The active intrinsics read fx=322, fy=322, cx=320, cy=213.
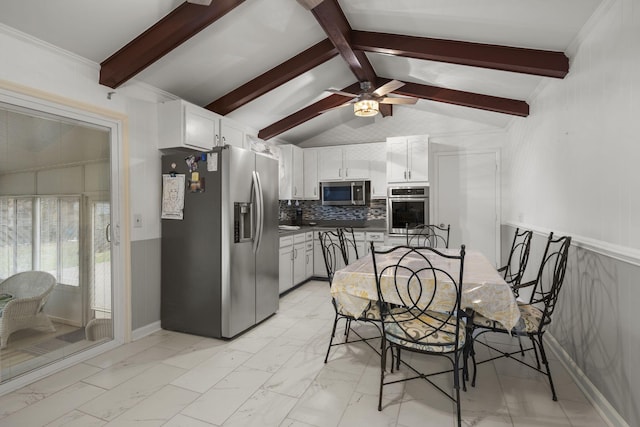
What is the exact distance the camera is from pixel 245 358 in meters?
2.62

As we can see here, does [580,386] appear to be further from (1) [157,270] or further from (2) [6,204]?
(2) [6,204]

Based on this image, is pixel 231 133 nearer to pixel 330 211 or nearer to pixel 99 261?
pixel 99 261

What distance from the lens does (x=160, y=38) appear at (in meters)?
2.42

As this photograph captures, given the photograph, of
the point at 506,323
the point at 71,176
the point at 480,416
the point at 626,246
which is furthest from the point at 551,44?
the point at 71,176

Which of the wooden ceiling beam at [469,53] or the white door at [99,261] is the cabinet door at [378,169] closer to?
the wooden ceiling beam at [469,53]

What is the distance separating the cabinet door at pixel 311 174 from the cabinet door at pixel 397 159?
126 centimetres

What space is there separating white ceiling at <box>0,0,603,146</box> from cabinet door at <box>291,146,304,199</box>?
40.5 inches


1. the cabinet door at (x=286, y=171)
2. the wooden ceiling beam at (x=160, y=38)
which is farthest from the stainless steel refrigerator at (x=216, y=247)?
the cabinet door at (x=286, y=171)

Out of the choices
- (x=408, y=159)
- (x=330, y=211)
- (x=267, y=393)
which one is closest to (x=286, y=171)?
(x=330, y=211)

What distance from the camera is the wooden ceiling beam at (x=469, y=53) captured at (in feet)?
8.36

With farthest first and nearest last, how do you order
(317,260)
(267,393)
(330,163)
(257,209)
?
(330,163) → (317,260) → (257,209) → (267,393)

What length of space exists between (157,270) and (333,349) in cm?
191

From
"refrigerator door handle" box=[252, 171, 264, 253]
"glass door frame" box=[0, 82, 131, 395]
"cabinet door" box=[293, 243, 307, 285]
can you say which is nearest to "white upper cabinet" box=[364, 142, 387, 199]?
"cabinet door" box=[293, 243, 307, 285]

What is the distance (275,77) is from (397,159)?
2268mm
